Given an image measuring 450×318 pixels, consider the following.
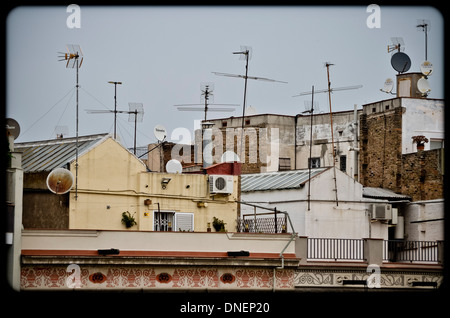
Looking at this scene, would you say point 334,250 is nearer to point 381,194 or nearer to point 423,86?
point 381,194

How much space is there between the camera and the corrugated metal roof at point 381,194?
32219 mm

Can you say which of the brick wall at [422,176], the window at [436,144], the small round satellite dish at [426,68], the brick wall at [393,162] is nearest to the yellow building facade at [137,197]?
the brick wall at [422,176]

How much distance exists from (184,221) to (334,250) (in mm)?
3896

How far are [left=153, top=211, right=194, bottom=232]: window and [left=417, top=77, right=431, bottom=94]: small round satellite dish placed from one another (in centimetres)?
1257

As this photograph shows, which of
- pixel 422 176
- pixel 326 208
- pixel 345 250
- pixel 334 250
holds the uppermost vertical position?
pixel 422 176

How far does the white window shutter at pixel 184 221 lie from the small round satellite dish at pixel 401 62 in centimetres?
1297

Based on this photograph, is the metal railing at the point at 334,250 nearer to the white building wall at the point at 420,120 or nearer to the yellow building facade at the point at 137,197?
the yellow building facade at the point at 137,197

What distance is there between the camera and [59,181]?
72.1 ft

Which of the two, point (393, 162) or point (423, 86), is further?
point (423, 86)

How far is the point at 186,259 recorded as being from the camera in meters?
22.1

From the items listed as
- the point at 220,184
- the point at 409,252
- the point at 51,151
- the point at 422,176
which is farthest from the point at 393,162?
the point at 51,151

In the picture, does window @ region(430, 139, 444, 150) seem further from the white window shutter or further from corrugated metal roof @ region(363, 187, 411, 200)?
the white window shutter

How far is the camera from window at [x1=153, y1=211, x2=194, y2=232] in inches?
989
